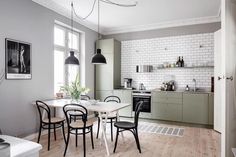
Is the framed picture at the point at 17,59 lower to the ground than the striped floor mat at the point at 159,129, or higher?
higher

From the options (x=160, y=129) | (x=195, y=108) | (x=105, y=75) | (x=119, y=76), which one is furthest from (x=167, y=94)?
(x=105, y=75)

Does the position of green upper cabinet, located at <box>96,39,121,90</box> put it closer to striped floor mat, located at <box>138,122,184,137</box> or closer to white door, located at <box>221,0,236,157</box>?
striped floor mat, located at <box>138,122,184,137</box>

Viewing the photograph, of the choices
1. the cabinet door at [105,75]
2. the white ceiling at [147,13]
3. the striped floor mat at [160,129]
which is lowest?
the striped floor mat at [160,129]

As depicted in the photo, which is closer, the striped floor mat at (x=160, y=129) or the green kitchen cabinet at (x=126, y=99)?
the striped floor mat at (x=160, y=129)

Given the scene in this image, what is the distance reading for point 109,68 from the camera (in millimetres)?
5488

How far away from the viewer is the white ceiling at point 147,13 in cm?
386

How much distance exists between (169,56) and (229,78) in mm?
3101

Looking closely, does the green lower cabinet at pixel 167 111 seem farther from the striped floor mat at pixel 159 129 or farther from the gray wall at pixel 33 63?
the gray wall at pixel 33 63

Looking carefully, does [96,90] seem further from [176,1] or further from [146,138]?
[176,1]

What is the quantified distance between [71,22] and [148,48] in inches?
97.5

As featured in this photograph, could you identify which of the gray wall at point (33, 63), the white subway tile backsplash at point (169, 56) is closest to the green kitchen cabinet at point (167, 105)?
the white subway tile backsplash at point (169, 56)

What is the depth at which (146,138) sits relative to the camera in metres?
3.65

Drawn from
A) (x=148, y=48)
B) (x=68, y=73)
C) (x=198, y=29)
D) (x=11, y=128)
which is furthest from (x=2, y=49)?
(x=198, y=29)

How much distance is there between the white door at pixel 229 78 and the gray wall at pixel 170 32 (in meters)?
2.75
